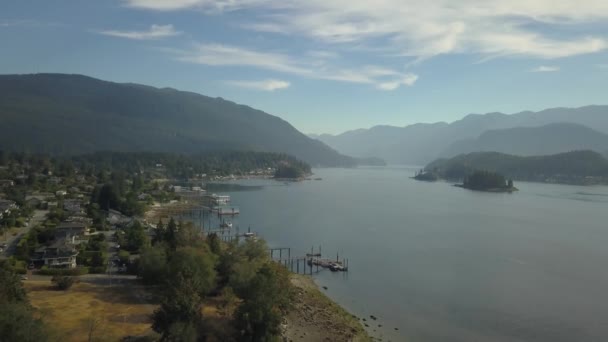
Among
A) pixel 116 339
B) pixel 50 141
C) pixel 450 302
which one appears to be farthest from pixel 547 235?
pixel 50 141

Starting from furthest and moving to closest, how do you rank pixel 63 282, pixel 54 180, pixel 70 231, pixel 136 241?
pixel 54 180
pixel 70 231
pixel 136 241
pixel 63 282

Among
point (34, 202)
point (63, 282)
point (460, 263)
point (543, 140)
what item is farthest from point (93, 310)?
point (543, 140)

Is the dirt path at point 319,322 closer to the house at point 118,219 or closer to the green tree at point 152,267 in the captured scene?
the green tree at point 152,267

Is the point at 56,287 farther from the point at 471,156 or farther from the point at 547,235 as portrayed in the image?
the point at 471,156

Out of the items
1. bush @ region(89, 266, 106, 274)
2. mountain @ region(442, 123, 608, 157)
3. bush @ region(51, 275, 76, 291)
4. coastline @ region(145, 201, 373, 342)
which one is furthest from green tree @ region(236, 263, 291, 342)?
mountain @ region(442, 123, 608, 157)

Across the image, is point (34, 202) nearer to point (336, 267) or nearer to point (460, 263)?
point (336, 267)

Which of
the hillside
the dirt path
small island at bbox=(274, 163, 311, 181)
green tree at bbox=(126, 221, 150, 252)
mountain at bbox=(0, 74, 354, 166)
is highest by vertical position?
mountain at bbox=(0, 74, 354, 166)

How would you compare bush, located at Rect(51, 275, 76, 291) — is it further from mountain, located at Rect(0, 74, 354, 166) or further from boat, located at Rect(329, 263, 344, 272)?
mountain, located at Rect(0, 74, 354, 166)
